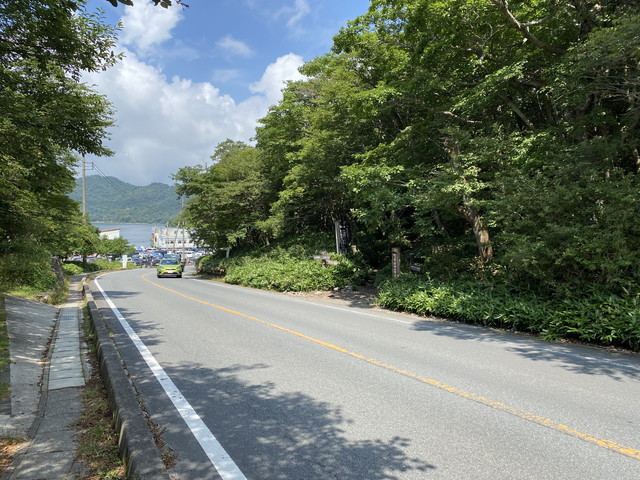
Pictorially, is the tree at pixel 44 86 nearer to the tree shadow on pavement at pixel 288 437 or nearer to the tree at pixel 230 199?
the tree shadow on pavement at pixel 288 437

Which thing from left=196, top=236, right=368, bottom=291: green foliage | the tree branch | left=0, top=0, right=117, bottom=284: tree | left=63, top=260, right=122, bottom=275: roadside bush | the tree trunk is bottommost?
left=63, top=260, right=122, bottom=275: roadside bush

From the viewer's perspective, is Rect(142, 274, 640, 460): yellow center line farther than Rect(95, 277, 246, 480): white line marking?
Yes

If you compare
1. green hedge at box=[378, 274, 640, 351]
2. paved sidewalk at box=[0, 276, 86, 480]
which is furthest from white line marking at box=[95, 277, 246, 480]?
green hedge at box=[378, 274, 640, 351]

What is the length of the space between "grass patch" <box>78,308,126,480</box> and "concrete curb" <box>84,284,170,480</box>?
0.08m

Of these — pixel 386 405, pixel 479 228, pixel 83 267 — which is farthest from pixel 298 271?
pixel 83 267

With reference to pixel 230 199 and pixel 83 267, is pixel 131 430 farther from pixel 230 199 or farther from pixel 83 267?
pixel 83 267

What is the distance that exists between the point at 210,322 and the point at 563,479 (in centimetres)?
802

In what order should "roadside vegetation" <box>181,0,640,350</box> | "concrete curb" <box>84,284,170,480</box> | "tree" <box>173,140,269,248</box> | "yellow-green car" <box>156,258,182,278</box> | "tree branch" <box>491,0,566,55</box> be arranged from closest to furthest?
"concrete curb" <box>84,284,170,480</box>
"roadside vegetation" <box>181,0,640,350</box>
"tree branch" <box>491,0,566,55</box>
"tree" <box>173,140,269,248</box>
"yellow-green car" <box>156,258,182,278</box>

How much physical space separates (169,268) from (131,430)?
28716 millimetres

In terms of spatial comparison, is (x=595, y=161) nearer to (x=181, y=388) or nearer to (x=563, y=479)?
(x=563, y=479)

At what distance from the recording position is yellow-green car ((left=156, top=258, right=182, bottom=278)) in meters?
29.9

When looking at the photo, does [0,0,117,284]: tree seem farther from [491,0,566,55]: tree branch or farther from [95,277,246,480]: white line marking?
[491,0,566,55]: tree branch

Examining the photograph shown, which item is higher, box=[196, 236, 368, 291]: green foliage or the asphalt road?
box=[196, 236, 368, 291]: green foliage

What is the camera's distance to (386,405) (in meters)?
4.21
